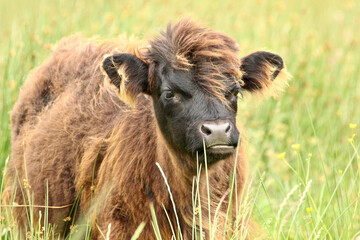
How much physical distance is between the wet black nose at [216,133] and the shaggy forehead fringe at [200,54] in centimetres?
29

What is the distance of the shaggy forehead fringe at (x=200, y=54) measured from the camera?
4.45m

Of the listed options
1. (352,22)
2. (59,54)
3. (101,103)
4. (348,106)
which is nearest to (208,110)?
(101,103)

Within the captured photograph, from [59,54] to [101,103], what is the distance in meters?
1.14

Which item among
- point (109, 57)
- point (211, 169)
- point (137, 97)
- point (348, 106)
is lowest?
point (348, 106)

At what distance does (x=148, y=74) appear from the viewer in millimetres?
4836

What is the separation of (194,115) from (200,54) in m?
0.50

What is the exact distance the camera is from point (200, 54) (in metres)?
4.55

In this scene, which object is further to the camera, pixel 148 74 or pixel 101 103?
pixel 101 103

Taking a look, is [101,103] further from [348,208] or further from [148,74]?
[348,208]

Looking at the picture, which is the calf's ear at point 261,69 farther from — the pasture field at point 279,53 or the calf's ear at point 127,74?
the pasture field at point 279,53

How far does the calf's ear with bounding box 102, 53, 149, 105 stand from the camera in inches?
186

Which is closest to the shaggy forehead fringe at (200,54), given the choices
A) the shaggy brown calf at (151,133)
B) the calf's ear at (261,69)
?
the shaggy brown calf at (151,133)

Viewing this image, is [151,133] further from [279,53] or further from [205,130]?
[279,53]

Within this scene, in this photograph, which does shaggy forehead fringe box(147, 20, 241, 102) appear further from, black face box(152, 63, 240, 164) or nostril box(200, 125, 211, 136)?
nostril box(200, 125, 211, 136)
